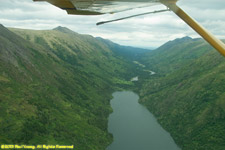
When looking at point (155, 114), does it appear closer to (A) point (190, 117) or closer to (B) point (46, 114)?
(A) point (190, 117)

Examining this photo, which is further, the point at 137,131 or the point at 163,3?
the point at 137,131

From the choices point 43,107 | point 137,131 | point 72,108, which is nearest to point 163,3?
point 43,107

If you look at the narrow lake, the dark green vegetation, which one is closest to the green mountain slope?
the narrow lake

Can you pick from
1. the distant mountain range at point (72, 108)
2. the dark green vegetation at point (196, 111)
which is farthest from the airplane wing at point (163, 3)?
the dark green vegetation at point (196, 111)

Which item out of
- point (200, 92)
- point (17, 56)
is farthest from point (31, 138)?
point (200, 92)

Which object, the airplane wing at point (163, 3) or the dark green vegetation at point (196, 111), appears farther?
the dark green vegetation at point (196, 111)

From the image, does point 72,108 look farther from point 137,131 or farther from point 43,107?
point 137,131

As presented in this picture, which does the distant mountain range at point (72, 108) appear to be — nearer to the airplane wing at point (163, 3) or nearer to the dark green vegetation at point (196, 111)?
the dark green vegetation at point (196, 111)

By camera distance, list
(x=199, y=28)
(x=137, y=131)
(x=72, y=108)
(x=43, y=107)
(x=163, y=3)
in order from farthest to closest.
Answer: (x=72, y=108) < (x=137, y=131) < (x=43, y=107) < (x=163, y=3) < (x=199, y=28)
